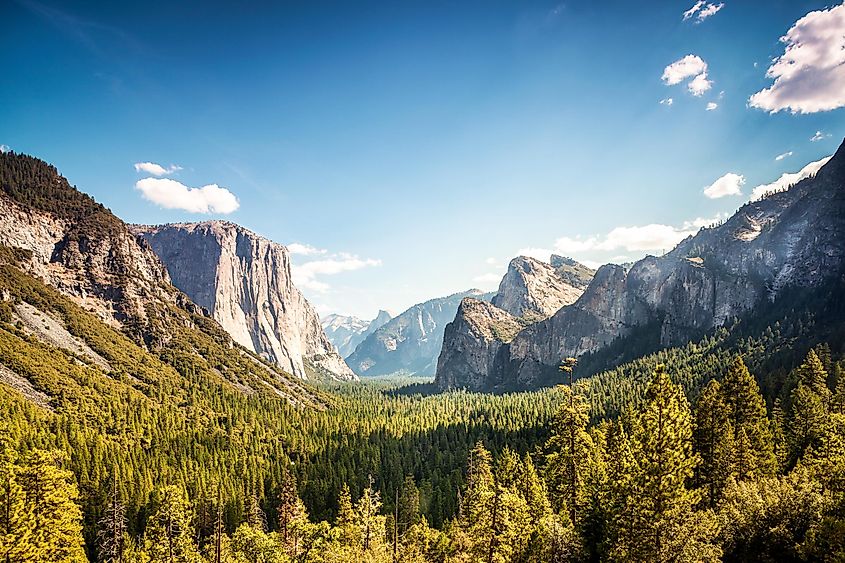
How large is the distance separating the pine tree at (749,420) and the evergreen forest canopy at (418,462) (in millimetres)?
200

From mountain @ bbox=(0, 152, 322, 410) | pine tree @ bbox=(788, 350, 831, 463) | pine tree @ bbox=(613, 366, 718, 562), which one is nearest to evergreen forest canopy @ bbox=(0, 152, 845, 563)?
pine tree @ bbox=(613, 366, 718, 562)

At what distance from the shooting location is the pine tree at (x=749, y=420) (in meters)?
40.4

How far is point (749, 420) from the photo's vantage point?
43156 mm

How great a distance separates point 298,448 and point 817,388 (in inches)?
4765

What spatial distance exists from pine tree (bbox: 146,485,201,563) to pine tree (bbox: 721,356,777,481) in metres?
55.3

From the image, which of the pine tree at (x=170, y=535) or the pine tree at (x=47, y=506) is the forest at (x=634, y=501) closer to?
the pine tree at (x=47, y=506)

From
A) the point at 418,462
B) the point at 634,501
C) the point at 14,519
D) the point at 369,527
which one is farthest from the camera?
the point at 418,462

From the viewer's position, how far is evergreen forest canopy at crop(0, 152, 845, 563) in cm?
2922

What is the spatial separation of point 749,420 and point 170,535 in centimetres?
6462

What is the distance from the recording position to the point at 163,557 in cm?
4438

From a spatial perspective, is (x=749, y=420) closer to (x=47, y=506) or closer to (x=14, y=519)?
(x=47, y=506)

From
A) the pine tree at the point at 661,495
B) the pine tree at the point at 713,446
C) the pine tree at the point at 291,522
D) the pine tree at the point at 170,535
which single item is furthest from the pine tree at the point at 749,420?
the pine tree at the point at 170,535

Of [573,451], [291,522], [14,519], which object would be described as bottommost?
[291,522]

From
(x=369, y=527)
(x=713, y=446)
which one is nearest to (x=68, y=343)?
(x=369, y=527)
